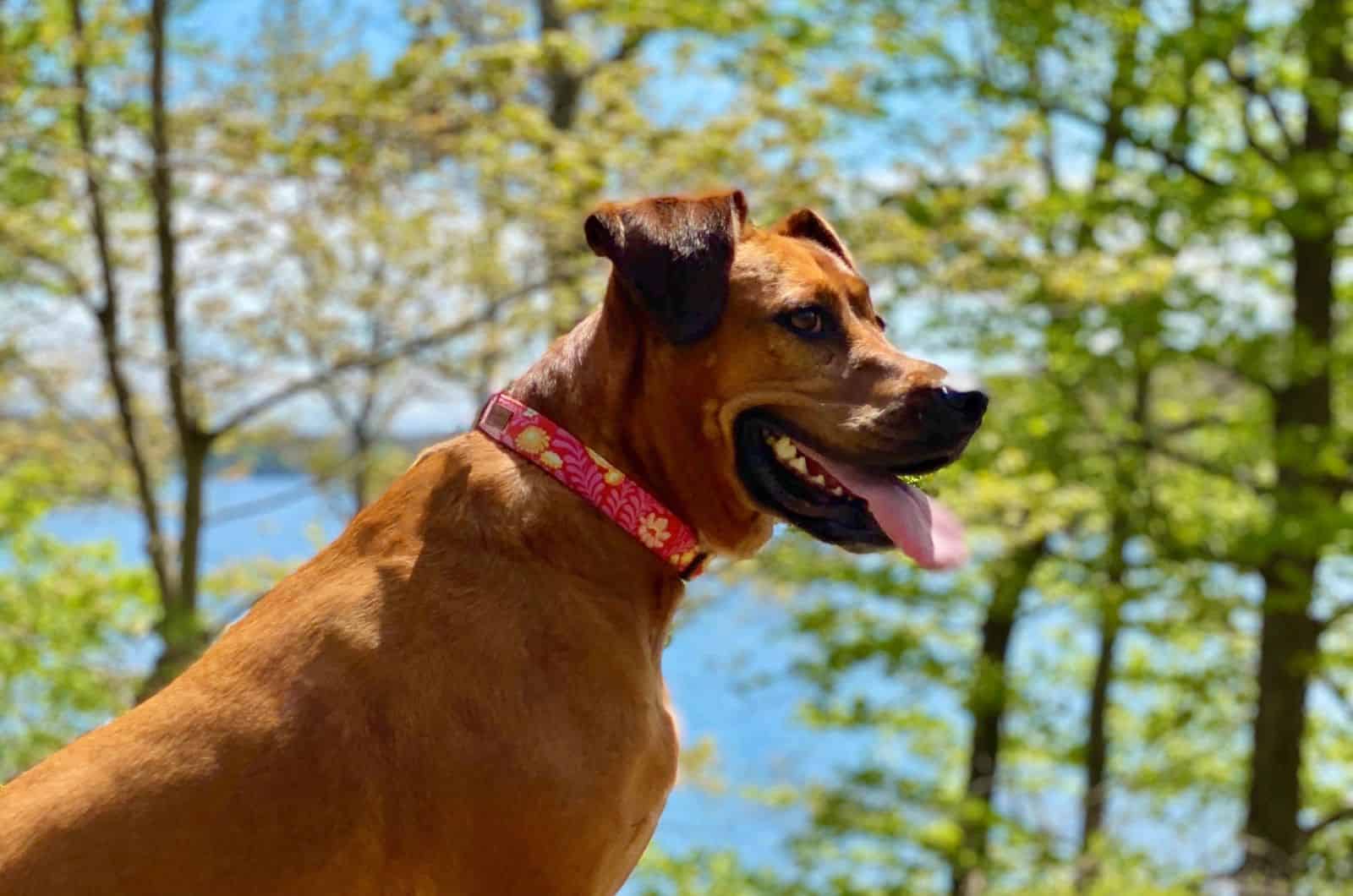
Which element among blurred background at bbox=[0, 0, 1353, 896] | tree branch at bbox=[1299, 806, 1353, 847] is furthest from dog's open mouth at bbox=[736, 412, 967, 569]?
tree branch at bbox=[1299, 806, 1353, 847]

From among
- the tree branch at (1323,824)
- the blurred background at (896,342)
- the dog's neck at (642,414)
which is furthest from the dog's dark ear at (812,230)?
the tree branch at (1323,824)

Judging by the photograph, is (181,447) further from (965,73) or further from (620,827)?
(620,827)

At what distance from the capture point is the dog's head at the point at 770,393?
2557 millimetres

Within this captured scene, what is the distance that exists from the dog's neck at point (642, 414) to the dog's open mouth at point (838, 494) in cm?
7

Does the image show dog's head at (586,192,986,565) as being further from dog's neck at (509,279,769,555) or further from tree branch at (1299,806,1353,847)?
tree branch at (1299,806,1353,847)

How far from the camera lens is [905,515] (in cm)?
256

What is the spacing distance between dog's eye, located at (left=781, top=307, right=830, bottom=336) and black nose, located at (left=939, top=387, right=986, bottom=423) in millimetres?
274

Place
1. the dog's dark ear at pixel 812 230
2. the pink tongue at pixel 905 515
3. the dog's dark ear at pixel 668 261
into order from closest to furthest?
1. the pink tongue at pixel 905 515
2. the dog's dark ear at pixel 668 261
3. the dog's dark ear at pixel 812 230

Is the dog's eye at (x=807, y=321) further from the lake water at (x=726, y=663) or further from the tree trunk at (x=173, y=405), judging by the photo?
the lake water at (x=726, y=663)

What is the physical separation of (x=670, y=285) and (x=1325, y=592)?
43.4 feet

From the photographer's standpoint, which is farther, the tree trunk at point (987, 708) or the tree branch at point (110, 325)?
the tree trunk at point (987, 708)

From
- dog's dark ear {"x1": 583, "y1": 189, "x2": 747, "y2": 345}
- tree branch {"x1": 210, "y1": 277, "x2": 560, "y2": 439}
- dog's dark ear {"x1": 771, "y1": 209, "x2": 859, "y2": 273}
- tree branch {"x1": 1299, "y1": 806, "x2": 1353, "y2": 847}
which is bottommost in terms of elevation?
tree branch {"x1": 1299, "y1": 806, "x2": 1353, "y2": 847}

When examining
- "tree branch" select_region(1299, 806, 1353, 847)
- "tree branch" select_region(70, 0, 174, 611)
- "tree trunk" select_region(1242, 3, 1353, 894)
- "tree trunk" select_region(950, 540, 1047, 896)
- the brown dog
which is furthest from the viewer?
"tree trunk" select_region(950, 540, 1047, 896)

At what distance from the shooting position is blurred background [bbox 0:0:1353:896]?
10.3 metres
